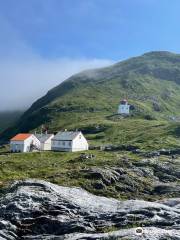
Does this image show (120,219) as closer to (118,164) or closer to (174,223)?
(174,223)

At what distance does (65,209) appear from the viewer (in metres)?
56.2

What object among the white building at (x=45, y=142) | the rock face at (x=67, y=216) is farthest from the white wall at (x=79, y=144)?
the rock face at (x=67, y=216)

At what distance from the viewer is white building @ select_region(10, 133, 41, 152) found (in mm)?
166125

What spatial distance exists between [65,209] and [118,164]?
65892mm

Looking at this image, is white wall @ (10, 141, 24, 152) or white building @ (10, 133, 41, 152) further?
white wall @ (10, 141, 24, 152)

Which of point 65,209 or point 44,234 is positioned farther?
point 65,209

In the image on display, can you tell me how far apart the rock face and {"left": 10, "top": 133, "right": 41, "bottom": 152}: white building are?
350 feet

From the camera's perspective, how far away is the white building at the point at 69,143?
164 metres

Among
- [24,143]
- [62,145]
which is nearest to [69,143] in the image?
[62,145]

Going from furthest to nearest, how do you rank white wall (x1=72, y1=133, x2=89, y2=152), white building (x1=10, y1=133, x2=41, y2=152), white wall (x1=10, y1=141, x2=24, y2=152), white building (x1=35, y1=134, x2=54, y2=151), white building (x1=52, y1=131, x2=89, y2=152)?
white building (x1=35, y1=134, x2=54, y2=151)
white wall (x1=10, y1=141, x2=24, y2=152)
white building (x1=10, y1=133, x2=41, y2=152)
white wall (x1=72, y1=133, x2=89, y2=152)
white building (x1=52, y1=131, x2=89, y2=152)

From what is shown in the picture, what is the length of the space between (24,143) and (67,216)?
112620 millimetres

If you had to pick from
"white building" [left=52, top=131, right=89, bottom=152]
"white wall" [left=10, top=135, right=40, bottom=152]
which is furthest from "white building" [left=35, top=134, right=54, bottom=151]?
"white building" [left=52, top=131, right=89, bottom=152]

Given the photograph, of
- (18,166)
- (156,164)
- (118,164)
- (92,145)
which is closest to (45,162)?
(18,166)

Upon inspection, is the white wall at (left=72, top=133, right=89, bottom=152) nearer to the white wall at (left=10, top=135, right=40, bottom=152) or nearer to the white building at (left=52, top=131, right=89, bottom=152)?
the white building at (left=52, top=131, right=89, bottom=152)
